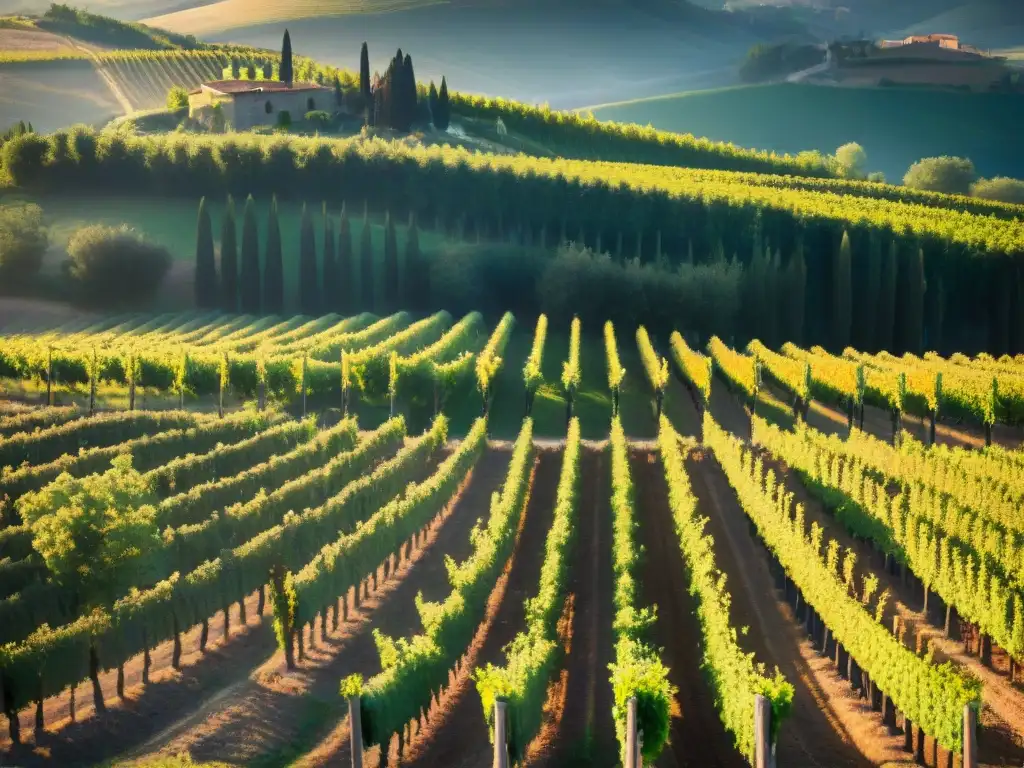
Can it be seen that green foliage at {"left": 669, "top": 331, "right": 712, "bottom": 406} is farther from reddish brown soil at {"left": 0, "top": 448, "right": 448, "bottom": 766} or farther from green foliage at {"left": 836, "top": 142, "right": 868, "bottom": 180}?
green foliage at {"left": 836, "top": 142, "right": 868, "bottom": 180}

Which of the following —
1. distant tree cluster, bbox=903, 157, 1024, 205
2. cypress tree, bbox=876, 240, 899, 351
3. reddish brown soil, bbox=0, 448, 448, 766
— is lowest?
reddish brown soil, bbox=0, 448, 448, 766

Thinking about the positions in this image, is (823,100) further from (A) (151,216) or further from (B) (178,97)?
(A) (151,216)

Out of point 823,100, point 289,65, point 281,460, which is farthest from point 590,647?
point 823,100

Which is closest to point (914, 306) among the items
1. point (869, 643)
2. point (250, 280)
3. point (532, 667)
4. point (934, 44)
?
point (250, 280)

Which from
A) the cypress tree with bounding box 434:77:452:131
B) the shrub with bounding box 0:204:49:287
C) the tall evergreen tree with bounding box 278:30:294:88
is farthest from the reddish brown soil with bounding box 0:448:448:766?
the tall evergreen tree with bounding box 278:30:294:88

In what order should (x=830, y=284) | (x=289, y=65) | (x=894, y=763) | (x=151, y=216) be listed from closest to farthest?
(x=894, y=763) < (x=830, y=284) < (x=151, y=216) < (x=289, y=65)
